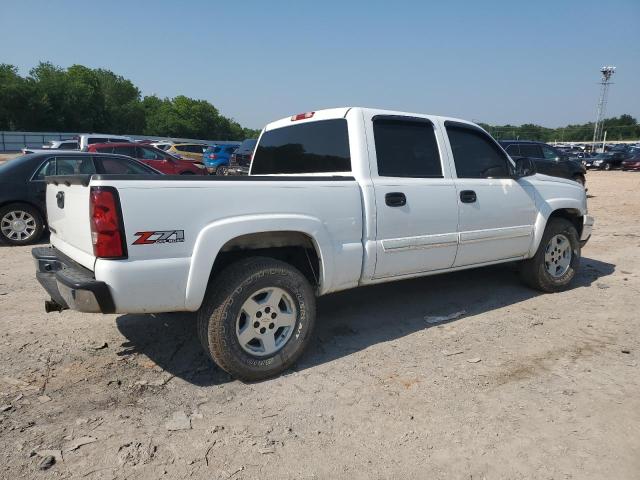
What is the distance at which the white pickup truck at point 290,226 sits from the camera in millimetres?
2785

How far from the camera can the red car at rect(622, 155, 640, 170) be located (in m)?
31.9

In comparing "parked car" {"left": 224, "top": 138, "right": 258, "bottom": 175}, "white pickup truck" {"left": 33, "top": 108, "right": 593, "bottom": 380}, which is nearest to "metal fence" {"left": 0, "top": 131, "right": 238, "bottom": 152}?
"parked car" {"left": 224, "top": 138, "right": 258, "bottom": 175}

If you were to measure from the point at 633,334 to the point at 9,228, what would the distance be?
8.54 meters

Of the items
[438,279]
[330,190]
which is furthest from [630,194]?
[330,190]

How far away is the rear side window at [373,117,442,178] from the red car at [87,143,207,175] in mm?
10954

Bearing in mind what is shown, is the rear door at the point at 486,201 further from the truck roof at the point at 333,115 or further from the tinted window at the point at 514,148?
the tinted window at the point at 514,148

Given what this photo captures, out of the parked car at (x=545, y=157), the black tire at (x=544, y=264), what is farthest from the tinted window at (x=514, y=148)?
the black tire at (x=544, y=264)

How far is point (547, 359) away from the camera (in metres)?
3.69

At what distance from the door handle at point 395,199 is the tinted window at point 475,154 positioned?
0.87 metres

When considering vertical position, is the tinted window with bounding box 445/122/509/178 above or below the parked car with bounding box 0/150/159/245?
above

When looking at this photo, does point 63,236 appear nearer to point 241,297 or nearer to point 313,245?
point 241,297

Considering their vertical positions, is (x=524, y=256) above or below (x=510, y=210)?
below

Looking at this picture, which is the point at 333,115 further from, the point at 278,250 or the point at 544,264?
the point at 544,264

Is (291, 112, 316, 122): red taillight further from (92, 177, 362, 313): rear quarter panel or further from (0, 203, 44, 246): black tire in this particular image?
(0, 203, 44, 246): black tire
